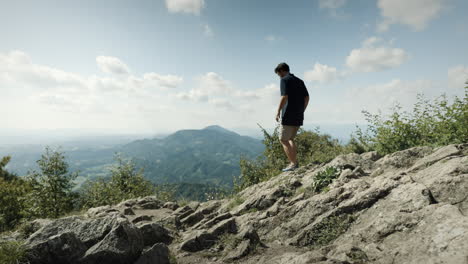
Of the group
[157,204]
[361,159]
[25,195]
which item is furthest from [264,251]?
[25,195]

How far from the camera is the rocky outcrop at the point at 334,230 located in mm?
4762

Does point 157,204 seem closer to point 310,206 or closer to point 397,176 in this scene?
point 310,206

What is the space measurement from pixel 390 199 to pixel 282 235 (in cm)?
326

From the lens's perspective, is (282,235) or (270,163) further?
(270,163)

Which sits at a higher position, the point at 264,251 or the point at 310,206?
the point at 310,206

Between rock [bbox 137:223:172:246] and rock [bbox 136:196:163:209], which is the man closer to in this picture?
rock [bbox 137:223:172:246]

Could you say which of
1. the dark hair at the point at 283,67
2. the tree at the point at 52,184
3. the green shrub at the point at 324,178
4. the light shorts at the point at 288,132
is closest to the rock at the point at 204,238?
the green shrub at the point at 324,178

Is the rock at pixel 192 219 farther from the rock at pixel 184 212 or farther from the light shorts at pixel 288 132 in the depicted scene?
the light shorts at pixel 288 132

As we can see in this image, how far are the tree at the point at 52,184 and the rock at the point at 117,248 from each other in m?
23.4

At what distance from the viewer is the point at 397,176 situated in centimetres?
705

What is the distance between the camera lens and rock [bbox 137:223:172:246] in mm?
8156

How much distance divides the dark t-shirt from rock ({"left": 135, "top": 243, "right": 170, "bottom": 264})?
737 centimetres

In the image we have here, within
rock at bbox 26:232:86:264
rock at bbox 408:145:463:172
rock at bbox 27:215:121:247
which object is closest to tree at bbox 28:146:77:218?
rock at bbox 27:215:121:247

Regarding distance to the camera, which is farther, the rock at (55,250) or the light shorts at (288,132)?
the light shorts at (288,132)
